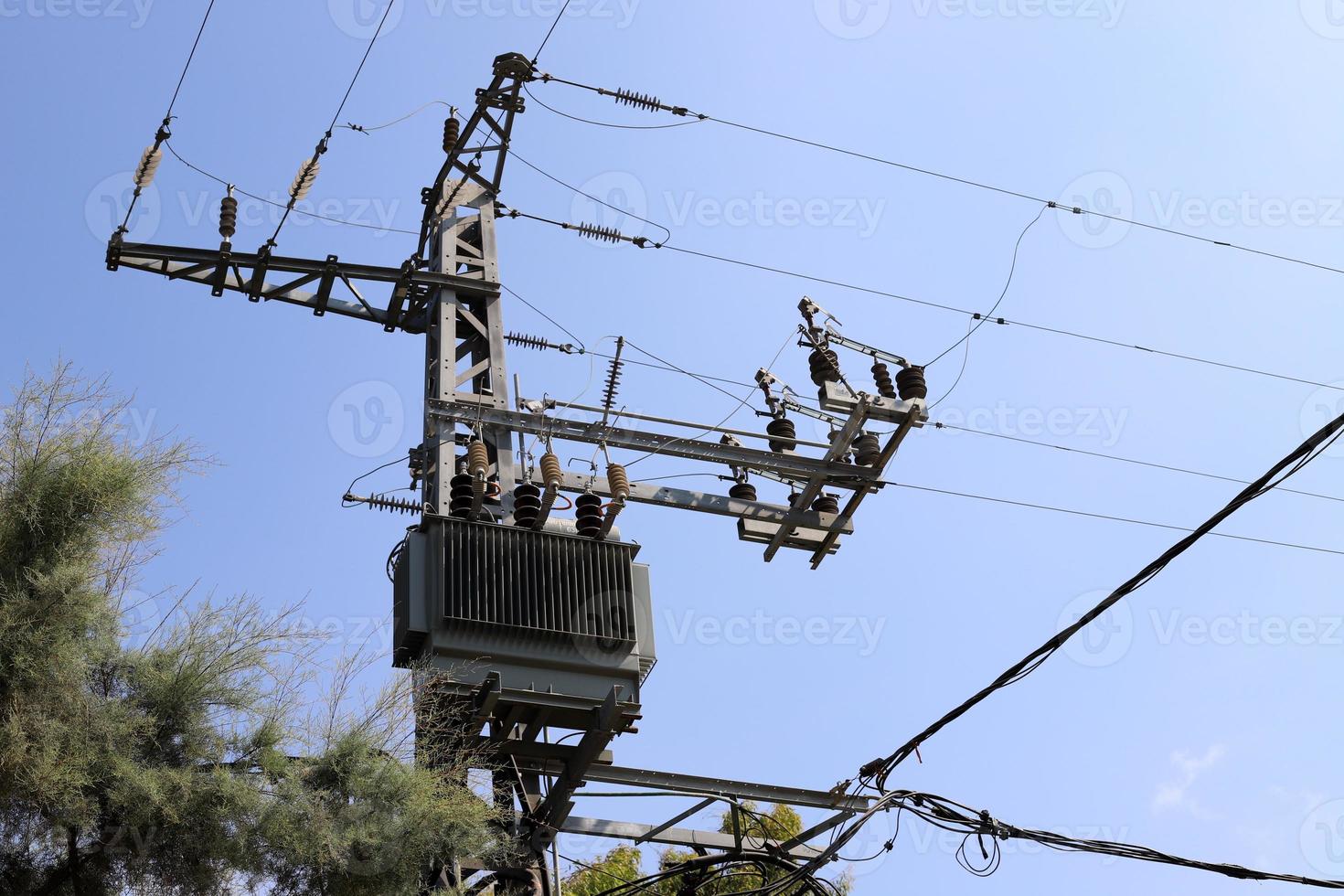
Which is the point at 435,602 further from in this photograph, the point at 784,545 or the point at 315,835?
the point at 784,545

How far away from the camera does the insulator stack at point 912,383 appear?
1520cm

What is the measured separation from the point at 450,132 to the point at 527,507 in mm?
4661

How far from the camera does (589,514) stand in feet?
45.3

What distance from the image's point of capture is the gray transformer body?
41.3 feet

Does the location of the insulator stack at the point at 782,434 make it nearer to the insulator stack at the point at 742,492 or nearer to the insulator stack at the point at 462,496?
the insulator stack at the point at 742,492

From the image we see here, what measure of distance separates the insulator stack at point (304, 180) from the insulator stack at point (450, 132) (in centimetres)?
164

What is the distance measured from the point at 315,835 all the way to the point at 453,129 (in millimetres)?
8032

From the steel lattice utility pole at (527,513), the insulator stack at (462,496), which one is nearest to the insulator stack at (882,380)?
the steel lattice utility pole at (527,513)

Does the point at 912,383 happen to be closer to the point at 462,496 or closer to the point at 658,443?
the point at 658,443

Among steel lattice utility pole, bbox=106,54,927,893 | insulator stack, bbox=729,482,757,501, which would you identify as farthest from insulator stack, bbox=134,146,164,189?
insulator stack, bbox=729,482,757,501

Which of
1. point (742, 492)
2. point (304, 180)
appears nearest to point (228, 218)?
point (304, 180)

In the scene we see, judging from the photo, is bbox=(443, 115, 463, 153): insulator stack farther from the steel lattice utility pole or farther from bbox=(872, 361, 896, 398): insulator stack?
bbox=(872, 361, 896, 398): insulator stack

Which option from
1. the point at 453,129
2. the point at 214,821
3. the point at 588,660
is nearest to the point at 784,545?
the point at 588,660

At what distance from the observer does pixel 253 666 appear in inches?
451
